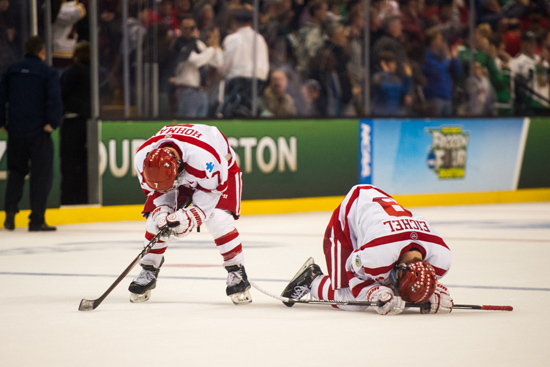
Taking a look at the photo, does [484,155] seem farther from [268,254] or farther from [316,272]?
[316,272]

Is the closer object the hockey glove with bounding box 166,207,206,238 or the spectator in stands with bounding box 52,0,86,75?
the hockey glove with bounding box 166,207,206,238

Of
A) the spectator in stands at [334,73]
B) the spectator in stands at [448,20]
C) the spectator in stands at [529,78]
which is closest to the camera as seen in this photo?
the spectator in stands at [334,73]

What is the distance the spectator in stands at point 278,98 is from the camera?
1106 cm

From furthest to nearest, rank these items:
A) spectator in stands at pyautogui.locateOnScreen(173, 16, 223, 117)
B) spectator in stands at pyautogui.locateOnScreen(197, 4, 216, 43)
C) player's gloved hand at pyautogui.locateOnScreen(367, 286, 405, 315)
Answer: spectator in stands at pyautogui.locateOnScreen(197, 4, 216, 43)
spectator in stands at pyautogui.locateOnScreen(173, 16, 223, 117)
player's gloved hand at pyautogui.locateOnScreen(367, 286, 405, 315)

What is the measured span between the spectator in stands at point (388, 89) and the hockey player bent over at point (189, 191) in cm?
702

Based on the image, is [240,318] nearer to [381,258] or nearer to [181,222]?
[181,222]

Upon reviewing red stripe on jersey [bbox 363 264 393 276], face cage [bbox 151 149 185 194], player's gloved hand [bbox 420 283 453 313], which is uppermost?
face cage [bbox 151 149 185 194]

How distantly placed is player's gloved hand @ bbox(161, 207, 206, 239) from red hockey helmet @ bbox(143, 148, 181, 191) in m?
0.15

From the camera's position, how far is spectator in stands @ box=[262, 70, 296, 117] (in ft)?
36.3

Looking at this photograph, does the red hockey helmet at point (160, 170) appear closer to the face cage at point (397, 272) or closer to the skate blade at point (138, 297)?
the skate blade at point (138, 297)

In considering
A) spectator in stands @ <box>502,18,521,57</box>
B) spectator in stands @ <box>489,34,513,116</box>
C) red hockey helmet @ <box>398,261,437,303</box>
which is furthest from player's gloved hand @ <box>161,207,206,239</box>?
spectator in stands @ <box>502,18,521,57</box>

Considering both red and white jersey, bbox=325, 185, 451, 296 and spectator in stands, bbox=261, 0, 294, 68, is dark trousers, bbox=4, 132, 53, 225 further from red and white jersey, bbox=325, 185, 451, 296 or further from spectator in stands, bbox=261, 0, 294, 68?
red and white jersey, bbox=325, 185, 451, 296

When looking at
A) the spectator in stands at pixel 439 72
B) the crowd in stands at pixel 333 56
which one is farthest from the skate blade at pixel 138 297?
the spectator in stands at pixel 439 72

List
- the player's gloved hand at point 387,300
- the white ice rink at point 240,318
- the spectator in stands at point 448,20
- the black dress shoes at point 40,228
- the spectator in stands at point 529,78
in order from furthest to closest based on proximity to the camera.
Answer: the spectator in stands at point 529,78 < the spectator in stands at point 448,20 < the black dress shoes at point 40,228 < the player's gloved hand at point 387,300 < the white ice rink at point 240,318
